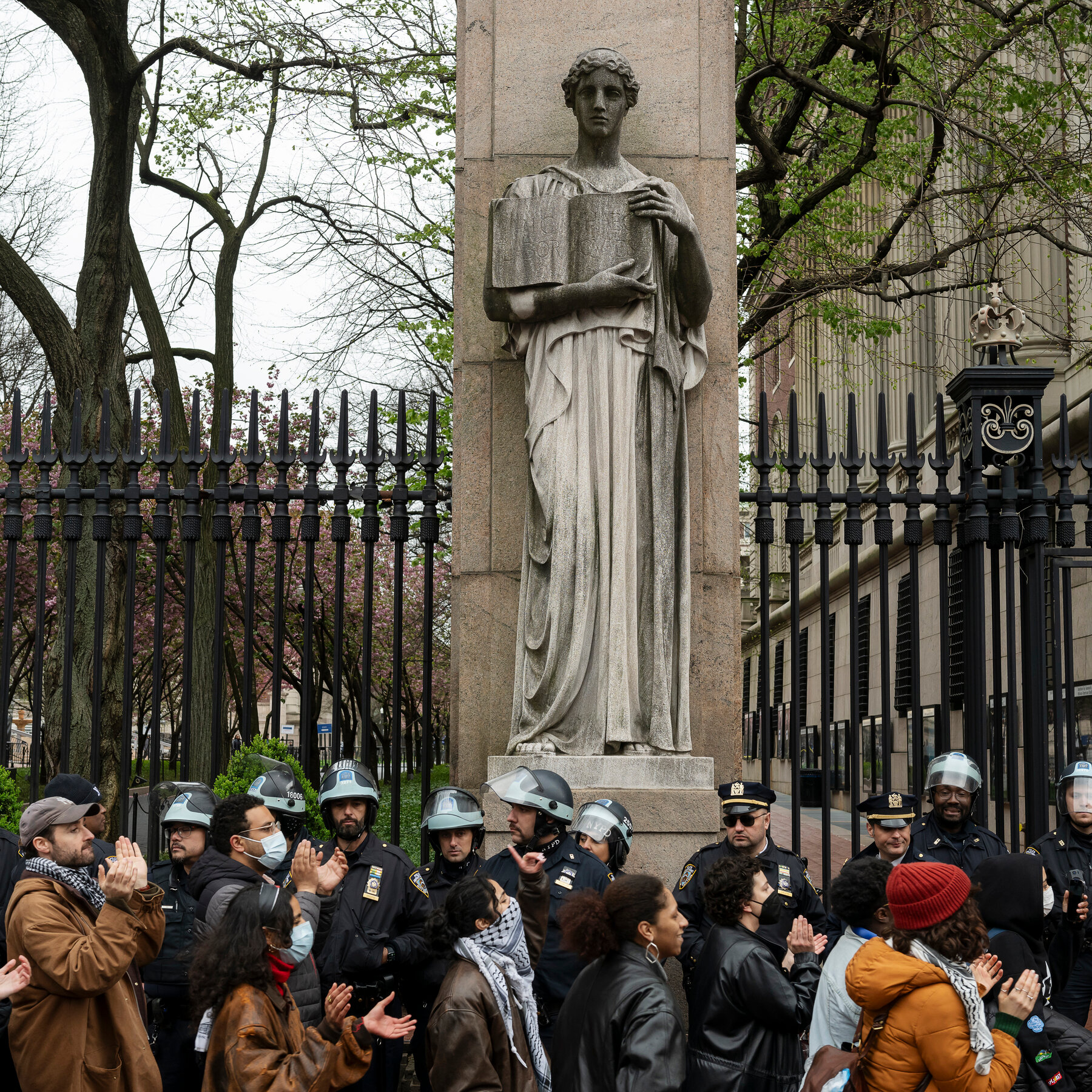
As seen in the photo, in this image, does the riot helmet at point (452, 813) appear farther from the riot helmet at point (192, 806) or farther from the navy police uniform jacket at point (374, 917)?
the riot helmet at point (192, 806)

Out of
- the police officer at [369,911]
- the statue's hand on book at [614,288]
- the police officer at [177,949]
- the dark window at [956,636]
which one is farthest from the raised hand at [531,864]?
the dark window at [956,636]

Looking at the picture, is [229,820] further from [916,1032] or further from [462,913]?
[916,1032]

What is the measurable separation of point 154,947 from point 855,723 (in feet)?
12.5

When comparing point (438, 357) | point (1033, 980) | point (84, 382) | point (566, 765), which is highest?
point (438, 357)

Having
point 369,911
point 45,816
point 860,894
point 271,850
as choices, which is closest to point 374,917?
point 369,911

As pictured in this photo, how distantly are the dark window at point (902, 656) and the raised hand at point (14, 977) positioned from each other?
61.2ft

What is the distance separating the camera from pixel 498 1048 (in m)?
4.79

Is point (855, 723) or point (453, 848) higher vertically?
point (855, 723)

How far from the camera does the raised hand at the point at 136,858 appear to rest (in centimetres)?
500

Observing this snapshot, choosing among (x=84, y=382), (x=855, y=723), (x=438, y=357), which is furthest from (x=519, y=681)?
(x=438, y=357)

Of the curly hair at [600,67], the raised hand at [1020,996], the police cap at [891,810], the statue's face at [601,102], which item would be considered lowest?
the raised hand at [1020,996]

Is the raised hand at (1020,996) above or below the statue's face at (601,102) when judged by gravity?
below

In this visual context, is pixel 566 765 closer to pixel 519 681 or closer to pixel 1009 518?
pixel 519 681

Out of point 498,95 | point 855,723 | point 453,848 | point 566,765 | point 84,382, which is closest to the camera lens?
point 453,848
